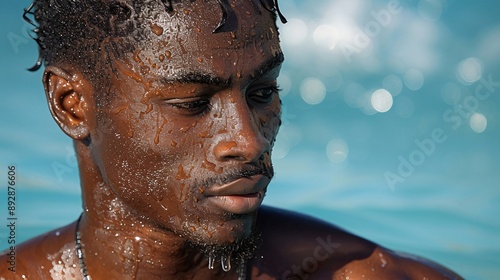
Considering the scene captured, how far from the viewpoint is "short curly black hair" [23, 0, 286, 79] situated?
3.20m

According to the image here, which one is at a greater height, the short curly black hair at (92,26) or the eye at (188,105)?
the short curly black hair at (92,26)

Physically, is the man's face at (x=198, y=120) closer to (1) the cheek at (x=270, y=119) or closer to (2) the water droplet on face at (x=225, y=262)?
(1) the cheek at (x=270, y=119)

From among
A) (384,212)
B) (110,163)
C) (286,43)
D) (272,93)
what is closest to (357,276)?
(272,93)

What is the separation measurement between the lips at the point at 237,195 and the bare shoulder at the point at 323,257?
77 cm

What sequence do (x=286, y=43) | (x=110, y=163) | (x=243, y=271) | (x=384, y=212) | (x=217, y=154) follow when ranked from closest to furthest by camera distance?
(x=217, y=154), (x=110, y=163), (x=243, y=271), (x=384, y=212), (x=286, y=43)

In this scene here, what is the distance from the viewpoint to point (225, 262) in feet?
11.8

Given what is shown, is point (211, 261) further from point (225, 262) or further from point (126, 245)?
point (126, 245)

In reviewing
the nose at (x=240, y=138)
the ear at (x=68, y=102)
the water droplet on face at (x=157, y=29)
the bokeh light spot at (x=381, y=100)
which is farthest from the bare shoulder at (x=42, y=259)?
the bokeh light spot at (x=381, y=100)

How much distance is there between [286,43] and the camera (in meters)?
10.2

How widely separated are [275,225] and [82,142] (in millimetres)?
1054

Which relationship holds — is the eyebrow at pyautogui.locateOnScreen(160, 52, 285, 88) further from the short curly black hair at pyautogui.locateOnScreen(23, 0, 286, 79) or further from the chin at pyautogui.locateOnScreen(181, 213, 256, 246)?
the chin at pyautogui.locateOnScreen(181, 213, 256, 246)

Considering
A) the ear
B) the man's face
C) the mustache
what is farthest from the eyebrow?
the ear

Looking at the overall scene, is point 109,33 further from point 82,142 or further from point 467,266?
point 467,266

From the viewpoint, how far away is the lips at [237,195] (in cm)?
312
